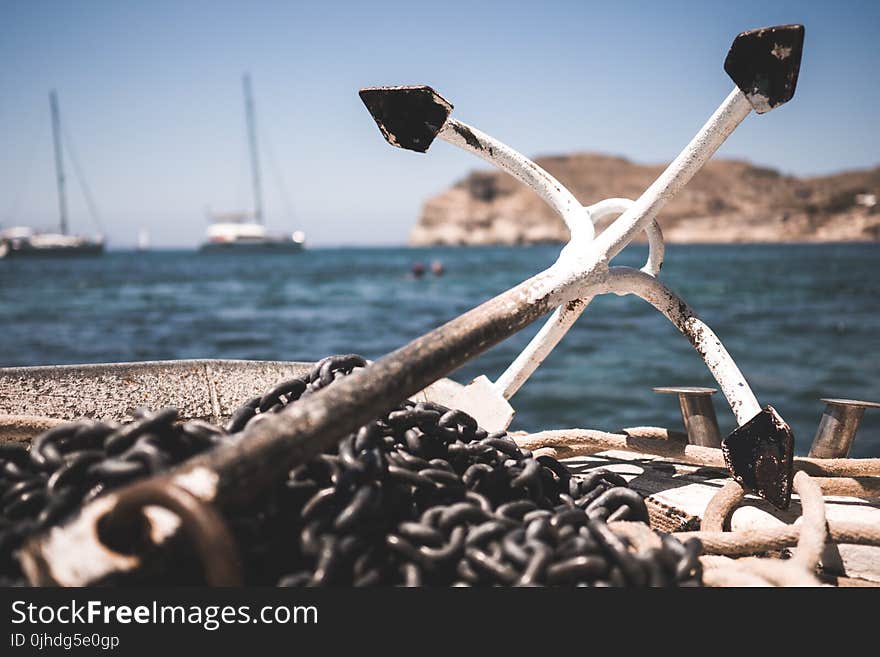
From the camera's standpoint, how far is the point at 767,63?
1.89 m

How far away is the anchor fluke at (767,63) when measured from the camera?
1863 mm

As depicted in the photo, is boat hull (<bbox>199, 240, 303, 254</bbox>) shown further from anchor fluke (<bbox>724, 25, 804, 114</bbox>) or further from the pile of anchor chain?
the pile of anchor chain

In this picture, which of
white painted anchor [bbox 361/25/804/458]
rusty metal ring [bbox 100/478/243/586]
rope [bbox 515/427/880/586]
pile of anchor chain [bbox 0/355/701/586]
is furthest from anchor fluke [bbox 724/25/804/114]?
rusty metal ring [bbox 100/478/243/586]

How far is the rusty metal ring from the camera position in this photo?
3.21 ft

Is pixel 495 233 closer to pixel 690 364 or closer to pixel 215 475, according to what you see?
pixel 690 364

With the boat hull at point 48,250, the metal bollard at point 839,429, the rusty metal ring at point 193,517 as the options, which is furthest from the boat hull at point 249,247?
the rusty metal ring at point 193,517

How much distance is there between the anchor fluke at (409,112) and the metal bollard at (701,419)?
4.44 ft

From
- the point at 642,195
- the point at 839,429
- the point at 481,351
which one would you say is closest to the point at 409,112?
the point at 642,195

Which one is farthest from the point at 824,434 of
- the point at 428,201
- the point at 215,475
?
the point at 428,201

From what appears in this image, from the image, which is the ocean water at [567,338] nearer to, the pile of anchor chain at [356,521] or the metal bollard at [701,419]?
the metal bollard at [701,419]

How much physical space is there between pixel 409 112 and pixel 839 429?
1829 millimetres

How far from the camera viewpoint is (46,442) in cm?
133

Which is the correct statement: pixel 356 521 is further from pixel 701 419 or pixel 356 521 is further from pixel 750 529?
pixel 701 419

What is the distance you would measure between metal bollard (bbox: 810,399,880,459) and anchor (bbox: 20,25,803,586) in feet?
1.76
